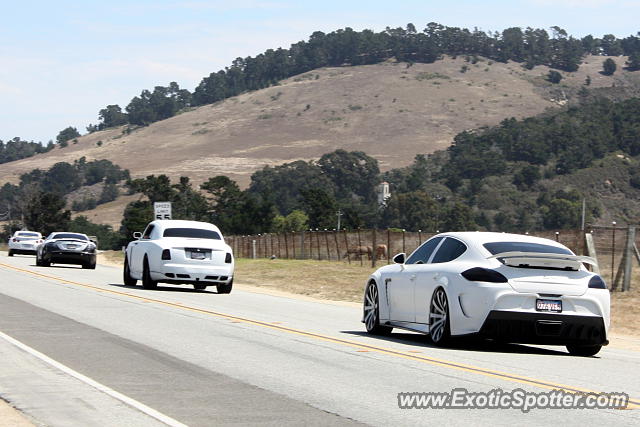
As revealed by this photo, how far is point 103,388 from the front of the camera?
10.8 meters

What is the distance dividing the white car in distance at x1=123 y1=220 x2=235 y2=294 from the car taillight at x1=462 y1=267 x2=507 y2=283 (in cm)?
1350

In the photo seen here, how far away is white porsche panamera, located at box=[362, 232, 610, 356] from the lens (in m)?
14.1

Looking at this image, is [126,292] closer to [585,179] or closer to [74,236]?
[74,236]

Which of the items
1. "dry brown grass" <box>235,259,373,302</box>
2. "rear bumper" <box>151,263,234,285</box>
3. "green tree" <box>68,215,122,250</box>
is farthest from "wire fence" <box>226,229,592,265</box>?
"green tree" <box>68,215,122,250</box>

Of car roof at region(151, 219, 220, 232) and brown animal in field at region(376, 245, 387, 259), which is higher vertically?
car roof at region(151, 219, 220, 232)

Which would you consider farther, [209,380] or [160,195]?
[160,195]

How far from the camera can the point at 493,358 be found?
547 inches

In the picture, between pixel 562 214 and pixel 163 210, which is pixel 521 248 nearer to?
pixel 163 210

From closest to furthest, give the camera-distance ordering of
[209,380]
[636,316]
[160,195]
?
[209,380], [636,316], [160,195]

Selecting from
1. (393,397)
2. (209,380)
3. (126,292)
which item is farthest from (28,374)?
(126,292)

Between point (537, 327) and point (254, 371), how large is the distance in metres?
3.80

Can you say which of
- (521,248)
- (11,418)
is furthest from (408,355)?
(11,418)

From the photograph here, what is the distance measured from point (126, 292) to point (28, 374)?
14.7 m

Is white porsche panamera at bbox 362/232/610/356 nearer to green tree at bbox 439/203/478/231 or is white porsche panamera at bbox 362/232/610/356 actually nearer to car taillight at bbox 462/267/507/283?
car taillight at bbox 462/267/507/283
